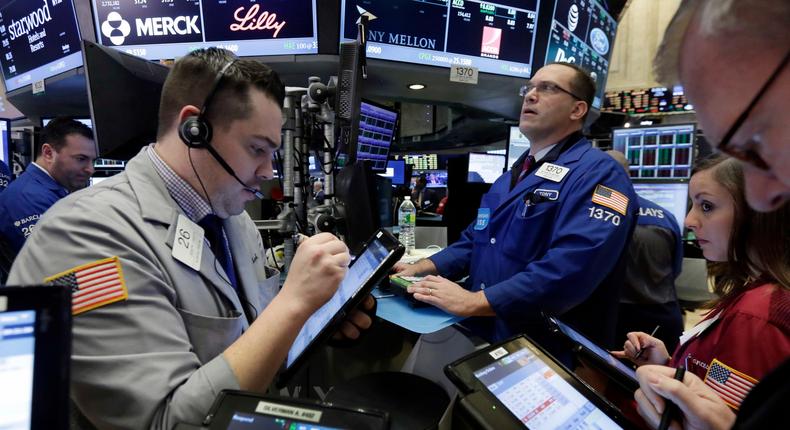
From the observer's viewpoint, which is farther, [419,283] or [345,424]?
[419,283]

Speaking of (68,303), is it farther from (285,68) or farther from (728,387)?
(285,68)

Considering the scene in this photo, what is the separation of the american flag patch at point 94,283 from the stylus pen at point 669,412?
98 cm

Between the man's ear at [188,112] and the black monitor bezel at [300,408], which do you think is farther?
the man's ear at [188,112]

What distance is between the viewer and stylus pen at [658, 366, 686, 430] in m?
0.72

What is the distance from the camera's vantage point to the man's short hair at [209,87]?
3.32ft

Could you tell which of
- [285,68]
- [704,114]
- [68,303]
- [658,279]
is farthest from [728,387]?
[285,68]

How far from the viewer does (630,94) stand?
7145 mm

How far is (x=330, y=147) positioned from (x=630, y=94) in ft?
23.1

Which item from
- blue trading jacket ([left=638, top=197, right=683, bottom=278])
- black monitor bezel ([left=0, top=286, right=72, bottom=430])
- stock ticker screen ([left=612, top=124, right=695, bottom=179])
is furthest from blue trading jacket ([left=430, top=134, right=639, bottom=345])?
stock ticker screen ([left=612, top=124, right=695, bottom=179])

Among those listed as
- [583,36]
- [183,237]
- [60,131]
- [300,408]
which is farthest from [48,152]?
[583,36]

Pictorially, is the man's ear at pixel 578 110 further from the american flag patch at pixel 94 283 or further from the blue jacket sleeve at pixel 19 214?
the blue jacket sleeve at pixel 19 214

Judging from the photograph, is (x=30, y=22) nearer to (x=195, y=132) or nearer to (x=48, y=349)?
(x=195, y=132)

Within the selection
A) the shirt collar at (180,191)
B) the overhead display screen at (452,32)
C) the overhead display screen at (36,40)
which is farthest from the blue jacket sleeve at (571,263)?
the overhead display screen at (36,40)

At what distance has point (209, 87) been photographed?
1.02 m
